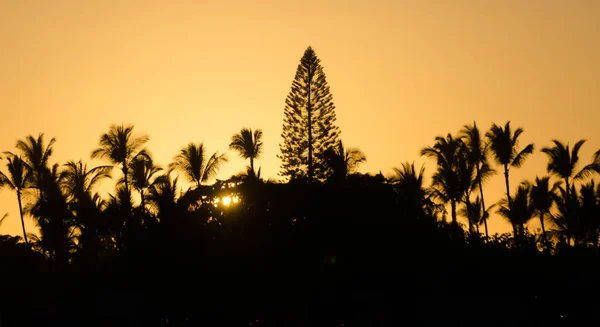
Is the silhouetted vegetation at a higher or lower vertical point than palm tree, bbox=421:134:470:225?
lower

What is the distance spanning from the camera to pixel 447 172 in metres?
50.4

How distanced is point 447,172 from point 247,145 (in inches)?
571

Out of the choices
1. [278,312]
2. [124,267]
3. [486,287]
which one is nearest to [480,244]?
[486,287]

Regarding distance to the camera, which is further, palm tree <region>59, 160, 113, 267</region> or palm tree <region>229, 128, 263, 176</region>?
palm tree <region>229, 128, 263, 176</region>

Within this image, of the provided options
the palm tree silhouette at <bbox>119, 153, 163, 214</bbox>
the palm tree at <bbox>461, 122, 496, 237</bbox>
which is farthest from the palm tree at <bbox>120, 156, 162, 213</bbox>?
the palm tree at <bbox>461, 122, 496, 237</bbox>

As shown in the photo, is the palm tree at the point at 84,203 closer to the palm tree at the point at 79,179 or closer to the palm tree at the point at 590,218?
the palm tree at the point at 79,179

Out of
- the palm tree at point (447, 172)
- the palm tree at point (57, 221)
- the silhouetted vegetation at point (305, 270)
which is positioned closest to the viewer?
the silhouetted vegetation at point (305, 270)

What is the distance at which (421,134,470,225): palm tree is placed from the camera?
50344mm

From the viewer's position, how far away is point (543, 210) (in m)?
59.3

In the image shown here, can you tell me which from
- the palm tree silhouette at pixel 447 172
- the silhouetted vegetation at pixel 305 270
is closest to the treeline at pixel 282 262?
the silhouetted vegetation at pixel 305 270

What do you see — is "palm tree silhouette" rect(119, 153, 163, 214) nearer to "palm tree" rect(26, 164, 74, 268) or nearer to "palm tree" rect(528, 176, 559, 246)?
"palm tree" rect(26, 164, 74, 268)

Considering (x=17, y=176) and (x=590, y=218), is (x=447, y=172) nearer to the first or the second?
(x=590, y=218)

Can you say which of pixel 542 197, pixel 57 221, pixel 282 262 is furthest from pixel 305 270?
pixel 542 197

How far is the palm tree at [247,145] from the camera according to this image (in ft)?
189
